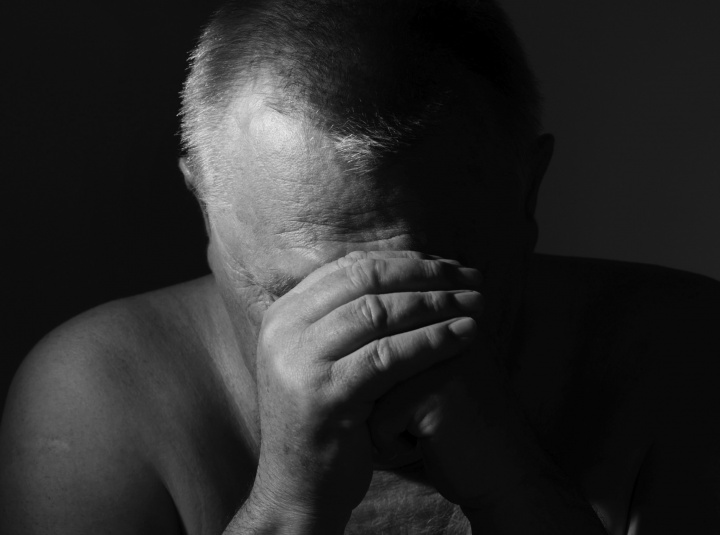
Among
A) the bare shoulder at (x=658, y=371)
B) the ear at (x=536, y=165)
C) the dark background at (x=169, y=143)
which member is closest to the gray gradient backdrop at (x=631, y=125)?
the dark background at (x=169, y=143)

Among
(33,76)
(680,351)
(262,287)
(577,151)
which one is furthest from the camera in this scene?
(577,151)

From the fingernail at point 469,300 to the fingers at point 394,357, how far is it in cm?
2

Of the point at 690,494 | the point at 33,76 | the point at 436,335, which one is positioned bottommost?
the point at 690,494

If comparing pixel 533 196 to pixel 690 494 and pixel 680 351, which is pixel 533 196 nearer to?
pixel 680 351

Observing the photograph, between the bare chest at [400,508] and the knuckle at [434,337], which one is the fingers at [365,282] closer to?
the knuckle at [434,337]

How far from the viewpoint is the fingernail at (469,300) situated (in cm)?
114

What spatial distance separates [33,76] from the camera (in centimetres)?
183

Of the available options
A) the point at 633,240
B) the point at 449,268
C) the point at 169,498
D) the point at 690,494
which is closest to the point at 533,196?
the point at 449,268

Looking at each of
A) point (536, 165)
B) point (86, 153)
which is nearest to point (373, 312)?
point (536, 165)

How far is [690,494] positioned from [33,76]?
1150mm

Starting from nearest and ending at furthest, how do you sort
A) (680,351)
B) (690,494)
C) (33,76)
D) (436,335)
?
(436,335) → (690,494) → (680,351) → (33,76)

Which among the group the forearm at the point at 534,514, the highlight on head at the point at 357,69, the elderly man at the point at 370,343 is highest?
the highlight on head at the point at 357,69

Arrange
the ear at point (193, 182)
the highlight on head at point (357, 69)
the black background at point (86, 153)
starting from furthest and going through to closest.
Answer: the black background at point (86, 153) → the ear at point (193, 182) → the highlight on head at point (357, 69)

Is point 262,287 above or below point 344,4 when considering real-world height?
below
